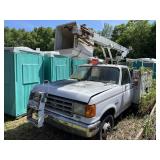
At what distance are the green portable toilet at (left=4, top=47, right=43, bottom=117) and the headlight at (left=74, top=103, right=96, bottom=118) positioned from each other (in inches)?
105

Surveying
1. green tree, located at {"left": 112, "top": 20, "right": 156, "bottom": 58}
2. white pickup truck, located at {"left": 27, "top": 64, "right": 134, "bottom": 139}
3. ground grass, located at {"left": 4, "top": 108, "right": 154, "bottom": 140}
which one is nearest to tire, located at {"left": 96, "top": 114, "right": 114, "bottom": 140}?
white pickup truck, located at {"left": 27, "top": 64, "right": 134, "bottom": 139}

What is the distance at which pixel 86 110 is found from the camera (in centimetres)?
346

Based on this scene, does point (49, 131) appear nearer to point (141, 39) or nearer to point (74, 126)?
point (74, 126)

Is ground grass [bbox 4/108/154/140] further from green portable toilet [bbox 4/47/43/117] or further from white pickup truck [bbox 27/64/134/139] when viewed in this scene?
white pickup truck [bbox 27/64/134/139]

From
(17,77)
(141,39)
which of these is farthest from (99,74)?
(141,39)

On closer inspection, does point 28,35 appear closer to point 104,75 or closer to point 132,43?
point 132,43

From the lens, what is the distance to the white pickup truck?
138 inches

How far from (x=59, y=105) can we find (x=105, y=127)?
1131 millimetres

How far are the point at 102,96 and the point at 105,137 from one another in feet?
3.39

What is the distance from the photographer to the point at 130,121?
543cm

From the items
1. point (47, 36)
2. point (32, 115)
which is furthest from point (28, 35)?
point (32, 115)

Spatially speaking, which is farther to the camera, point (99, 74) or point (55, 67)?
point (55, 67)

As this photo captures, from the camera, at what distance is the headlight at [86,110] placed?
3.45m

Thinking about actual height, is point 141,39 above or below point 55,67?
above
